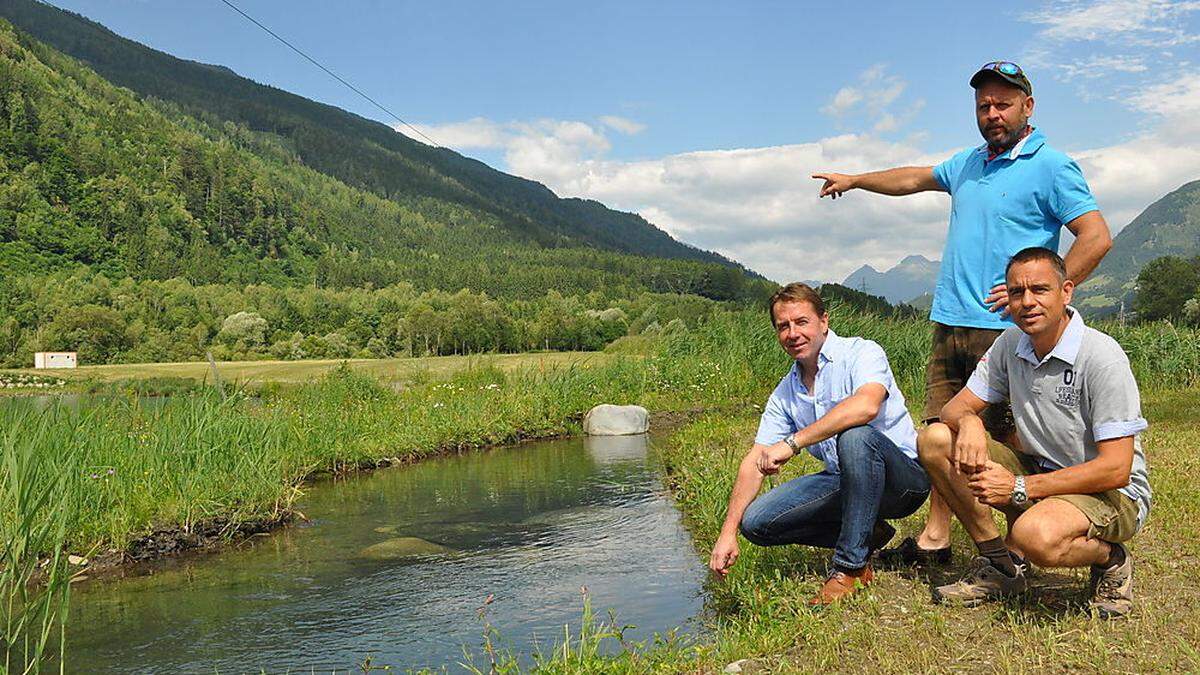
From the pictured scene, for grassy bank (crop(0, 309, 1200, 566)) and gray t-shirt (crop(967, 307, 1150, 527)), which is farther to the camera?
grassy bank (crop(0, 309, 1200, 566))

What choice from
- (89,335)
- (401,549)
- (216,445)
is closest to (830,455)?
(401,549)

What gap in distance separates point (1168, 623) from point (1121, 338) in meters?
14.9

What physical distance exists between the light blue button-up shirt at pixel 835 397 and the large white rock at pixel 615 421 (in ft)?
34.2

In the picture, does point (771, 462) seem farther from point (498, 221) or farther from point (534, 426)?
point (498, 221)

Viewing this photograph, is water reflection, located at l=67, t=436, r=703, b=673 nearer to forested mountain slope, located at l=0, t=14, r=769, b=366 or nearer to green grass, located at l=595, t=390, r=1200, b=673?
green grass, located at l=595, t=390, r=1200, b=673

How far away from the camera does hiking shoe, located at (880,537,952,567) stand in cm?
462

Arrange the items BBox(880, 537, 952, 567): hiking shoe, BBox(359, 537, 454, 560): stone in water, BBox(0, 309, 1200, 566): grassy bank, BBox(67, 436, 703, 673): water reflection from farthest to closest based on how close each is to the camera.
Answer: BBox(0, 309, 1200, 566): grassy bank
BBox(359, 537, 454, 560): stone in water
BBox(67, 436, 703, 673): water reflection
BBox(880, 537, 952, 567): hiking shoe

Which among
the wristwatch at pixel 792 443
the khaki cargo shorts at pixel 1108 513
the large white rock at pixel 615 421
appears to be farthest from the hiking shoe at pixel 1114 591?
the large white rock at pixel 615 421

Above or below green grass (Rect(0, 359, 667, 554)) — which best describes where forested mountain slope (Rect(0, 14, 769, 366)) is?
above

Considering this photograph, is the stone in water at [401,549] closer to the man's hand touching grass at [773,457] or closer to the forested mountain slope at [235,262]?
the man's hand touching grass at [773,457]

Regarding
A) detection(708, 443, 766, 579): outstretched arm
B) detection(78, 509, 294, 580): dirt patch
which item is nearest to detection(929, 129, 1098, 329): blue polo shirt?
detection(708, 443, 766, 579): outstretched arm

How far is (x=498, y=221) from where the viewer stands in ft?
557

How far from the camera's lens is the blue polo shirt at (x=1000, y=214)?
13.4 ft

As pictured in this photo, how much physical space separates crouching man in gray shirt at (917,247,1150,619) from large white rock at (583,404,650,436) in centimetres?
1108
